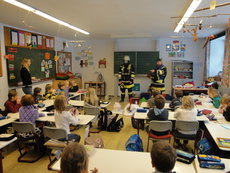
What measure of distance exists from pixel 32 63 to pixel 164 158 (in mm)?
6197

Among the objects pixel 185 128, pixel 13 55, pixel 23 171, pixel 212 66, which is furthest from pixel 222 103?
pixel 13 55

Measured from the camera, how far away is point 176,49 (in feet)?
28.1

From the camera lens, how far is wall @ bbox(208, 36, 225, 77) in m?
7.77

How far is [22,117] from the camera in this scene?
3188mm

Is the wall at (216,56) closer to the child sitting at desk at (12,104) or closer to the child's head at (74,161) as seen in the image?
the child sitting at desk at (12,104)

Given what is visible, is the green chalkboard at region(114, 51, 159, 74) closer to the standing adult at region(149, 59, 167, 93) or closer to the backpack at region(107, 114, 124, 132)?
the standing adult at region(149, 59, 167, 93)

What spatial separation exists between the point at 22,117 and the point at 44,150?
800 millimetres

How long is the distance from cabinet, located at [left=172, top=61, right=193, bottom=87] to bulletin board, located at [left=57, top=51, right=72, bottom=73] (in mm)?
4990

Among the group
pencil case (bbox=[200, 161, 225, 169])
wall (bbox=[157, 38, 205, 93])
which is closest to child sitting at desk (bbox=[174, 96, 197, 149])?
pencil case (bbox=[200, 161, 225, 169])

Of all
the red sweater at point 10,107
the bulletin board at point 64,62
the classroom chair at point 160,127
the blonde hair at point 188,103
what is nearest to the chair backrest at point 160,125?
the classroom chair at point 160,127

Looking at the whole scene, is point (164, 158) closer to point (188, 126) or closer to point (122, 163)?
point (122, 163)

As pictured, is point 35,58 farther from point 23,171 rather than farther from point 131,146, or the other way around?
point 131,146

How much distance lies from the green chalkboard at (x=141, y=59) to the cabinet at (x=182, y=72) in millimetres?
1003

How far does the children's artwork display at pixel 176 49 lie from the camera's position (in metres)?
8.52
